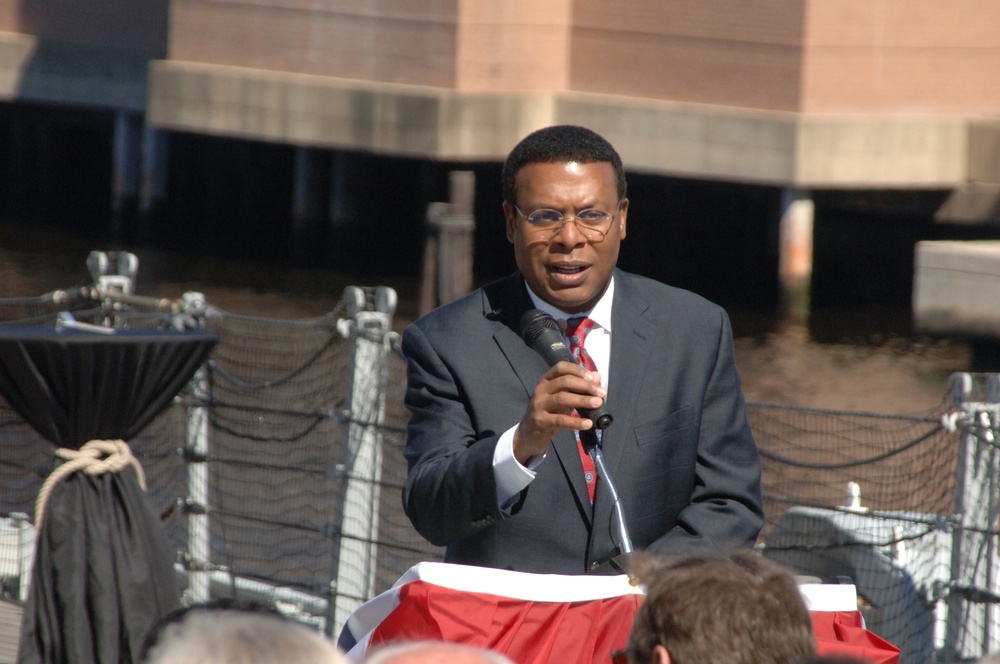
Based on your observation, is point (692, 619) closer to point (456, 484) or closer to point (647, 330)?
point (456, 484)

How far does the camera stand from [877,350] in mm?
19469

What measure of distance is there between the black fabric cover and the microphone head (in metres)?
1.49

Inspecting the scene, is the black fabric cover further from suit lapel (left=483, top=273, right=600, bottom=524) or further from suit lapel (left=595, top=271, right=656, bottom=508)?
suit lapel (left=595, top=271, right=656, bottom=508)

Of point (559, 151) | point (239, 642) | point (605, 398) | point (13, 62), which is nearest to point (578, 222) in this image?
point (559, 151)

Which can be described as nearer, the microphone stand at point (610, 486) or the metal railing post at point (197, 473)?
the microphone stand at point (610, 486)

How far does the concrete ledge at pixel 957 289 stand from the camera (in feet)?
48.6

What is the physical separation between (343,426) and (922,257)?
10.0 metres

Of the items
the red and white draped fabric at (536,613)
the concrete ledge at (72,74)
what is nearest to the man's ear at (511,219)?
the red and white draped fabric at (536,613)

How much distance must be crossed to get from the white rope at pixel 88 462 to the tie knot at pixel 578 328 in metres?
1.58

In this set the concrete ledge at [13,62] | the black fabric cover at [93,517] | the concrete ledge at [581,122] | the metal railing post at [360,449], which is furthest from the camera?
the concrete ledge at [13,62]

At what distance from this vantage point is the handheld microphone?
3.17 metres

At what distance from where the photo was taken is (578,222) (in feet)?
11.1

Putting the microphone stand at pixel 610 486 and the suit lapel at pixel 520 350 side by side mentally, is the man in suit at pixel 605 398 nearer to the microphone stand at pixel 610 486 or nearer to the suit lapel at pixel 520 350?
the suit lapel at pixel 520 350

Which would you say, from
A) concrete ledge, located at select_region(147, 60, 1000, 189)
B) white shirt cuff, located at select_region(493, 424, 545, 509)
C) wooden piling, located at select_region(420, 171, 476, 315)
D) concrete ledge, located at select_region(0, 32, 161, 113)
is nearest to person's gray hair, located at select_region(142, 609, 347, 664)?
white shirt cuff, located at select_region(493, 424, 545, 509)
